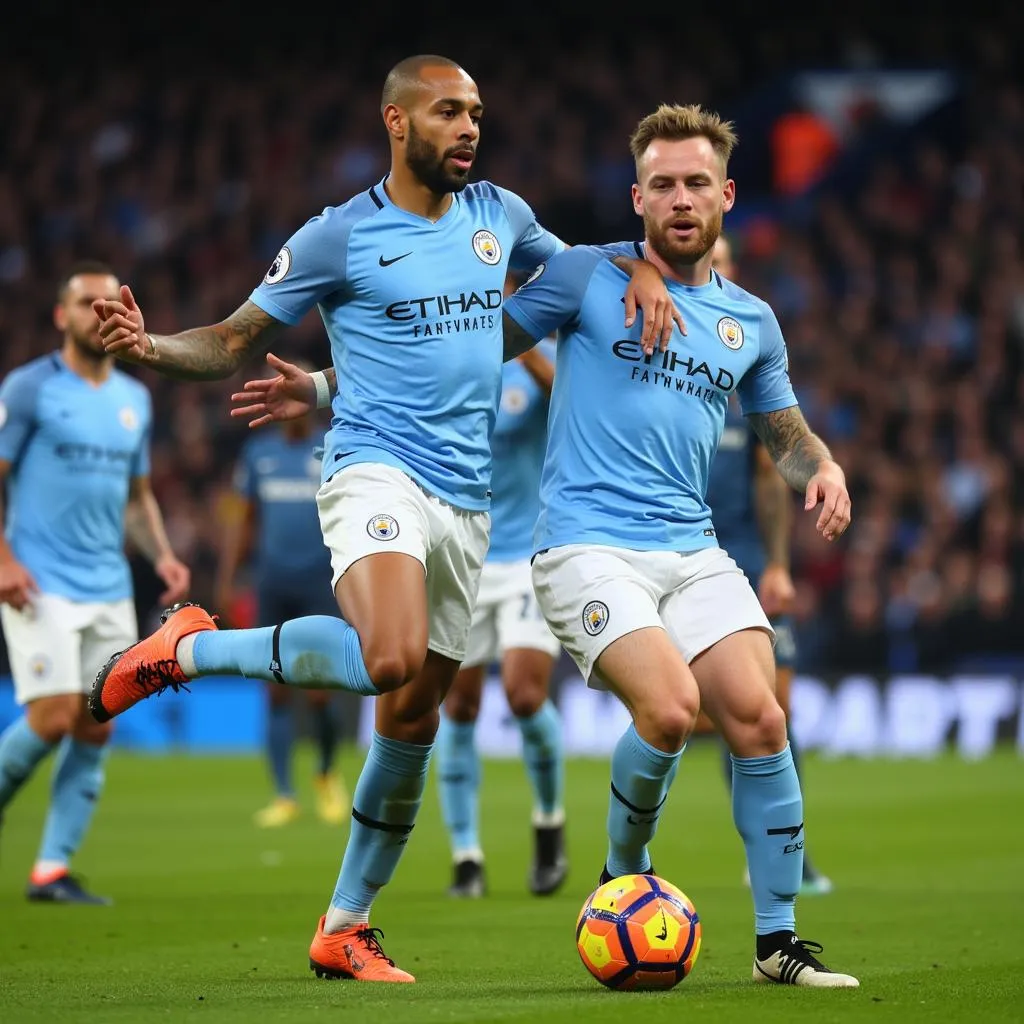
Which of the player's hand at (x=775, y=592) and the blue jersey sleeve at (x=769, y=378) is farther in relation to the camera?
the player's hand at (x=775, y=592)

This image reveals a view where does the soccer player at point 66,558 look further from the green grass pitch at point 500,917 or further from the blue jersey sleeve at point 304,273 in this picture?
the blue jersey sleeve at point 304,273

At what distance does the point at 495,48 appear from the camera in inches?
1179

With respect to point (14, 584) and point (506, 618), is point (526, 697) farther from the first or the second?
point (14, 584)

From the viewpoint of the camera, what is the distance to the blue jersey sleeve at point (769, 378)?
6.08 metres

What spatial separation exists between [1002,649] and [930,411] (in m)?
4.49

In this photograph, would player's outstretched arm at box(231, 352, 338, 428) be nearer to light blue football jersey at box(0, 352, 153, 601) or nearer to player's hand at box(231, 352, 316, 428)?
player's hand at box(231, 352, 316, 428)

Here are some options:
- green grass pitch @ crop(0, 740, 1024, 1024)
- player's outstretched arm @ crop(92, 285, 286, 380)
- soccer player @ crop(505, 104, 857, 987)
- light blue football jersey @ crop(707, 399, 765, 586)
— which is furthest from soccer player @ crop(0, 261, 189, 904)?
soccer player @ crop(505, 104, 857, 987)

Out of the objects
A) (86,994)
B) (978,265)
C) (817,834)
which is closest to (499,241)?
(86,994)

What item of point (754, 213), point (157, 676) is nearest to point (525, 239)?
point (157, 676)

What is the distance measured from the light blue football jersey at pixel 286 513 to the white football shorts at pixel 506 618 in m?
3.51

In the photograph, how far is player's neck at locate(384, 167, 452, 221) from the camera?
19.4 feet

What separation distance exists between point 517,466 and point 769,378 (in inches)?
113

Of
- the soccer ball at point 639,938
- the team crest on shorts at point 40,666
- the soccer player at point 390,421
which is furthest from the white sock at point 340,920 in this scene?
the team crest on shorts at point 40,666

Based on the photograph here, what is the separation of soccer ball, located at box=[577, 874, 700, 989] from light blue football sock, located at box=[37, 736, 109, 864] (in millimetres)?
3627
